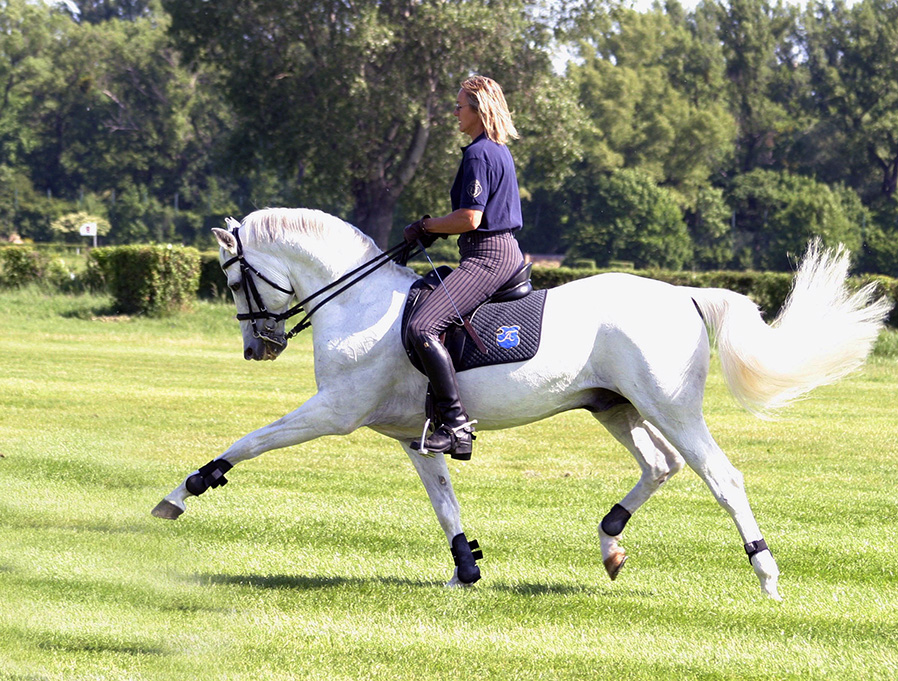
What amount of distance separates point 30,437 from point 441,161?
3586 centimetres

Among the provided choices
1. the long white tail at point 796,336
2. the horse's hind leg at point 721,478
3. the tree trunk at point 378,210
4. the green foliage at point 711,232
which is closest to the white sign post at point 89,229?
the tree trunk at point 378,210

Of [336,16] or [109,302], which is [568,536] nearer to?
[109,302]

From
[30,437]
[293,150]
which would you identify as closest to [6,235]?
[293,150]

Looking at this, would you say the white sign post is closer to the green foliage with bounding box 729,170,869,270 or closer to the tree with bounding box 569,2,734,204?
the tree with bounding box 569,2,734,204

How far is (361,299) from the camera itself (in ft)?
25.1

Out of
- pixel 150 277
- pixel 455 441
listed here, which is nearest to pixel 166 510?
pixel 455 441

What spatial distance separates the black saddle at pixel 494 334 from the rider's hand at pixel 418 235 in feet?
1.01

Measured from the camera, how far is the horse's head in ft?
25.8

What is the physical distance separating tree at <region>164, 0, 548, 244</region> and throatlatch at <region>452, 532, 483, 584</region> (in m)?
37.1

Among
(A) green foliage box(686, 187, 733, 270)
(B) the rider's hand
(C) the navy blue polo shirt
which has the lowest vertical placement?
(A) green foliage box(686, 187, 733, 270)

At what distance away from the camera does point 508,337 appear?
291 inches

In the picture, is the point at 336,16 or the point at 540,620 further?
the point at 336,16

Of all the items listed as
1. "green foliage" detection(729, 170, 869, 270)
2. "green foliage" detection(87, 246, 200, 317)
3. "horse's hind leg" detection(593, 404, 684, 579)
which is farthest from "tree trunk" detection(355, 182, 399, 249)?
"horse's hind leg" detection(593, 404, 684, 579)

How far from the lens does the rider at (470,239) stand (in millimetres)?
7219
